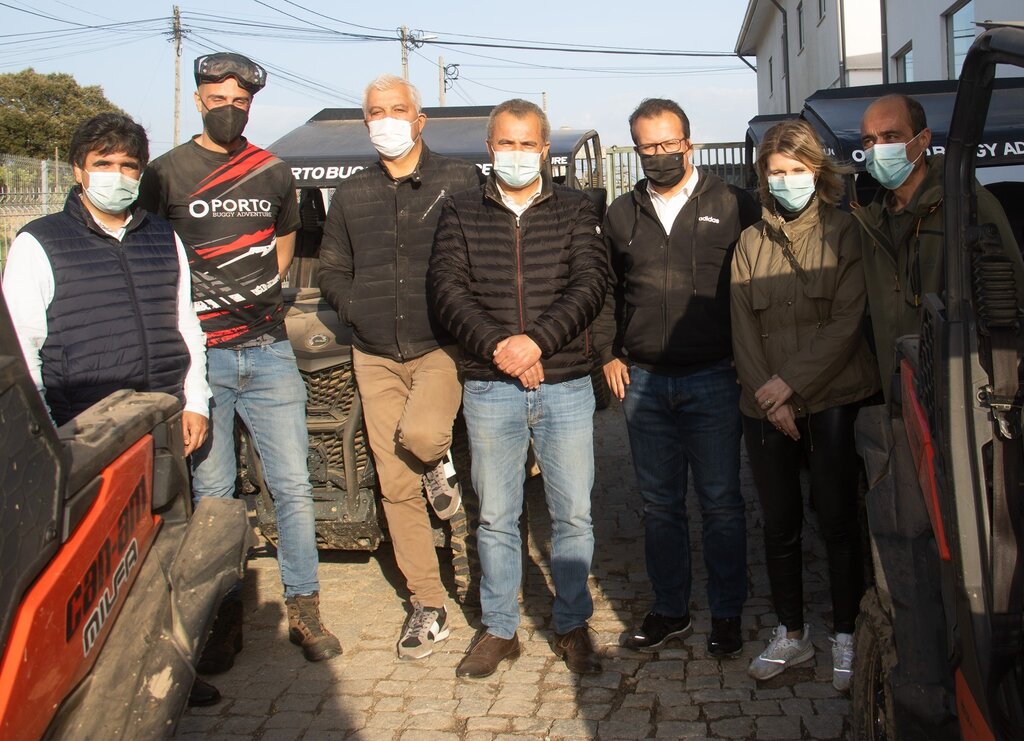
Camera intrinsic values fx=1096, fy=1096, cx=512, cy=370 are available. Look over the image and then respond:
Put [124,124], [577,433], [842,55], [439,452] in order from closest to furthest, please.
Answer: [124,124] < [577,433] < [439,452] < [842,55]

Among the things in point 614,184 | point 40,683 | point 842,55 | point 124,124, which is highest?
point 842,55

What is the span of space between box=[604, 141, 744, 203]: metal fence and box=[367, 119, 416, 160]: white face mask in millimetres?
10997

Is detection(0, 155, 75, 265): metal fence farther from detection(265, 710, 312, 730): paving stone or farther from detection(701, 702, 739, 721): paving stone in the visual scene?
detection(701, 702, 739, 721): paving stone

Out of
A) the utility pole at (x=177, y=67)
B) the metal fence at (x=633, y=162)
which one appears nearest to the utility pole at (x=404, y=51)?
the utility pole at (x=177, y=67)

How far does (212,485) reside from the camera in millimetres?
4539

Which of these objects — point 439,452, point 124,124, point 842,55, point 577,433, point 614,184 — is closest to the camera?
point 124,124

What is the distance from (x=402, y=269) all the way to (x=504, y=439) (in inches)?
33.8

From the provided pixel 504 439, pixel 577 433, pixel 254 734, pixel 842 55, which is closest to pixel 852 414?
pixel 577 433

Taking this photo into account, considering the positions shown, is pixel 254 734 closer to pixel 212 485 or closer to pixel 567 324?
pixel 212 485

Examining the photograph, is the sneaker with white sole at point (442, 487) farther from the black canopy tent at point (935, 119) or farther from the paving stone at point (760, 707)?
the black canopy tent at point (935, 119)

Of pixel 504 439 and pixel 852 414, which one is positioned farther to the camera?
pixel 504 439

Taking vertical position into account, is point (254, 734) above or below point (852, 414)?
below

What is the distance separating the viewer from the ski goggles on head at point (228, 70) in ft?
15.1

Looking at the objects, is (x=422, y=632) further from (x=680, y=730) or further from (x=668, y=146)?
(x=668, y=146)
